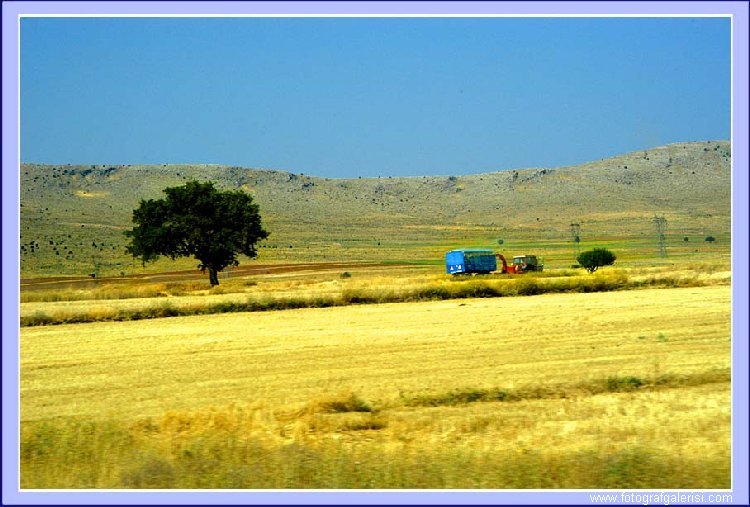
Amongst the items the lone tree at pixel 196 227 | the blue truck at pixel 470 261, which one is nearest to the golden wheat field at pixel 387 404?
the lone tree at pixel 196 227

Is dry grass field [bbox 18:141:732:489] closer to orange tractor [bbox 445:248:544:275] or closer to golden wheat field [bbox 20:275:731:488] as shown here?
golden wheat field [bbox 20:275:731:488]

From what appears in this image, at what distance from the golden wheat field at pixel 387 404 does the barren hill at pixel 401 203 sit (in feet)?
231

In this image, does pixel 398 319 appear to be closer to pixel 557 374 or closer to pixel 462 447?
pixel 557 374

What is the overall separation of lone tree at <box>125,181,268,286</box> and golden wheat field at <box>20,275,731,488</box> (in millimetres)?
29497

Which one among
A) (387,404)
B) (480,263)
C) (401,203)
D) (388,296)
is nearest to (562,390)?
(387,404)

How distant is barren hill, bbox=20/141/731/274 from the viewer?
116044 mm

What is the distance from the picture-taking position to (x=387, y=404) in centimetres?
1556

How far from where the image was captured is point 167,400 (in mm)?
16609

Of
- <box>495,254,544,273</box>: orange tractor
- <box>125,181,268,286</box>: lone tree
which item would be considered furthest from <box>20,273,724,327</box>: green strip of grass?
<box>125,181,268,286</box>: lone tree

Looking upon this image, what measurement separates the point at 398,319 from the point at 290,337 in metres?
5.70

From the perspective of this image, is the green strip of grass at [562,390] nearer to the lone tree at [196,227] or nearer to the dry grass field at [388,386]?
the dry grass field at [388,386]

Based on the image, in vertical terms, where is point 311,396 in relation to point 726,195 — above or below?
below

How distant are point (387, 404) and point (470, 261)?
48691mm

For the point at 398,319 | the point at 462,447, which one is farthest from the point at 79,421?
the point at 398,319
